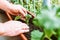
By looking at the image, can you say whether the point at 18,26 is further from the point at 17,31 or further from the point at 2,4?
the point at 2,4

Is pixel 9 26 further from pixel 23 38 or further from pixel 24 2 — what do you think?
pixel 24 2

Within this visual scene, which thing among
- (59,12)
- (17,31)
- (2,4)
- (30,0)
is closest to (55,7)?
(59,12)

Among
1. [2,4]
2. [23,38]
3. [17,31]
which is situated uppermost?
[2,4]

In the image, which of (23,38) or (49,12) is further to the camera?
(23,38)

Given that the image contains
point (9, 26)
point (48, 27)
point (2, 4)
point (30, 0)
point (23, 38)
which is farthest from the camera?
point (30, 0)

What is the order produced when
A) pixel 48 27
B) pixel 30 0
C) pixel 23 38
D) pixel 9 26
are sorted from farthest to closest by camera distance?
pixel 30 0 < pixel 23 38 < pixel 9 26 < pixel 48 27

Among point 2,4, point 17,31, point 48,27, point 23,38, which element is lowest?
point 23,38

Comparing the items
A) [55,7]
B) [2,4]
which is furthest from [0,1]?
[55,7]

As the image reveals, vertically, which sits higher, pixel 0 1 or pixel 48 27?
pixel 48 27

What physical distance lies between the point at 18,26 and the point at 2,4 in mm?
372

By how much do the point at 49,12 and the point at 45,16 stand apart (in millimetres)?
31

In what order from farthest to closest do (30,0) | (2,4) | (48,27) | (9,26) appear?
1. (30,0)
2. (2,4)
3. (9,26)
4. (48,27)

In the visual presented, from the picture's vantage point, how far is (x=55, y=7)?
0.76m

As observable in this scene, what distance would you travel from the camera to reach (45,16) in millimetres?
717
